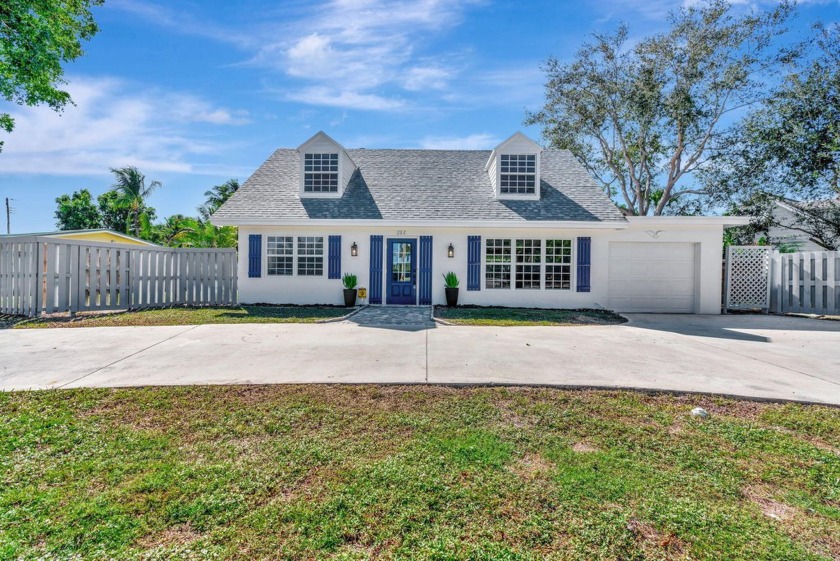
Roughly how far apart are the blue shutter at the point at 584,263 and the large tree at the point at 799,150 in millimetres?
10904

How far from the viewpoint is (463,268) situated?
12.2 m

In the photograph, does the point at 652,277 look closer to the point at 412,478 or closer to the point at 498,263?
the point at 498,263

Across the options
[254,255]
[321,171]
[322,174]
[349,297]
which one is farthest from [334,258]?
[321,171]

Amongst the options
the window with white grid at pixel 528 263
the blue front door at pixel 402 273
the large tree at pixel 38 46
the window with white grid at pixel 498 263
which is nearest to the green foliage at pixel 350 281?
the blue front door at pixel 402 273

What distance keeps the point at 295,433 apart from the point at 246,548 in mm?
1251

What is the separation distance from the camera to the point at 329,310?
1112 centimetres

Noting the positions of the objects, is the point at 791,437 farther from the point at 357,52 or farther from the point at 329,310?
the point at 357,52

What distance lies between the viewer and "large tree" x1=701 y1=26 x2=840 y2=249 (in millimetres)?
14594

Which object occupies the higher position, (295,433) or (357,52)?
(357,52)

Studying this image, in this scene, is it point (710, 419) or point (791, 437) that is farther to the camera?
point (710, 419)

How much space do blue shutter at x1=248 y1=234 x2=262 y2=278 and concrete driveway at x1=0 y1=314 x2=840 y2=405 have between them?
427cm

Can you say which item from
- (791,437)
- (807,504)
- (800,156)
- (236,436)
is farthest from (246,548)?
(800,156)

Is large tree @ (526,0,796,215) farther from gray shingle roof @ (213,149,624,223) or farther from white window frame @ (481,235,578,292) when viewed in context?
white window frame @ (481,235,578,292)

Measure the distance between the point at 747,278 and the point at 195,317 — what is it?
1651cm
